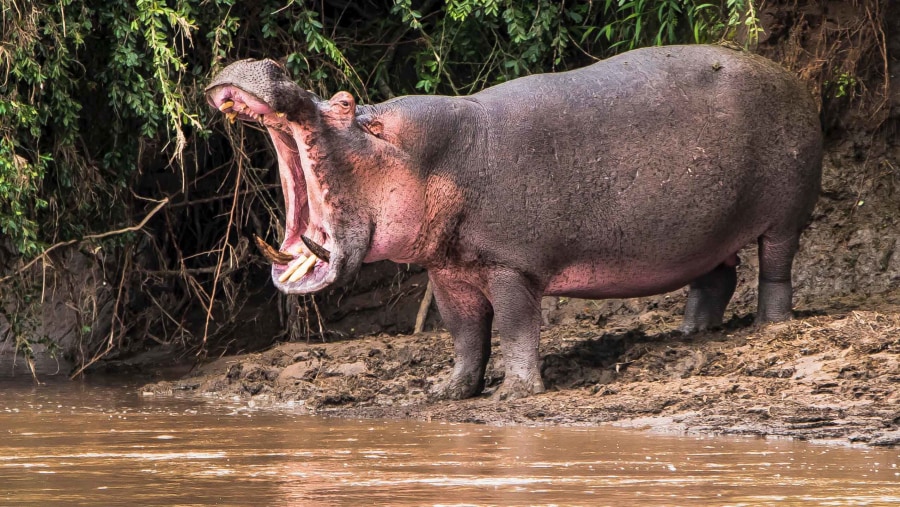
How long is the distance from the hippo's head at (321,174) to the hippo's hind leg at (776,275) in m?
1.93

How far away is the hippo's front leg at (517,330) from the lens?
6730 mm

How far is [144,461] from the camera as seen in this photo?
202 inches

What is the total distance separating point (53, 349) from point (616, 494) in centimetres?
538

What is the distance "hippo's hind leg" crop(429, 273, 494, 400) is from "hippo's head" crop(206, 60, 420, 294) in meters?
0.45

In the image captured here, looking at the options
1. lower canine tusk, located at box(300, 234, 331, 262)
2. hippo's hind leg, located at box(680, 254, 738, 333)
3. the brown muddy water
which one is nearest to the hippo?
lower canine tusk, located at box(300, 234, 331, 262)

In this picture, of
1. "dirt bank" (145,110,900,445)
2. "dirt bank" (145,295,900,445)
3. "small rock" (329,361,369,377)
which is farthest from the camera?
"small rock" (329,361,369,377)

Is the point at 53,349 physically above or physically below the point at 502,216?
below

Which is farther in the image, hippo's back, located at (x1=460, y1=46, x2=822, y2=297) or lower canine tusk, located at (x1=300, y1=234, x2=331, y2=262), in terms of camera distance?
hippo's back, located at (x1=460, y1=46, x2=822, y2=297)

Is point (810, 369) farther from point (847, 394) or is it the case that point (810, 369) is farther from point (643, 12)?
point (643, 12)

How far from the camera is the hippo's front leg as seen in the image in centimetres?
673

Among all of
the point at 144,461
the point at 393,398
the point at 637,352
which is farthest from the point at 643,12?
the point at 144,461

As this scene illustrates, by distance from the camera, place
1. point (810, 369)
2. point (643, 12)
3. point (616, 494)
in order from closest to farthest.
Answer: point (616, 494) → point (810, 369) → point (643, 12)

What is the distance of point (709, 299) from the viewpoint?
304 inches

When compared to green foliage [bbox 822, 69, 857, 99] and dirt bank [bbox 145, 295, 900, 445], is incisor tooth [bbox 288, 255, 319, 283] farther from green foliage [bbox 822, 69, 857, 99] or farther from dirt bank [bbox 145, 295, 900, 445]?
green foliage [bbox 822, 69, 857, 99]
